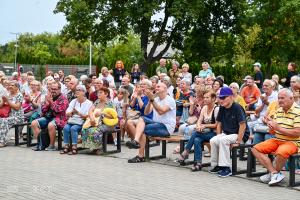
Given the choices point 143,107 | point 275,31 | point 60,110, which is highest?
point 275,31

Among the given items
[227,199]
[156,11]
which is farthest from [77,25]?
[227,199]

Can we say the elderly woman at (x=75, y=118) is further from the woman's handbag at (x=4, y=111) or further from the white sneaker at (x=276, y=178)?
the white sneaker at (x=276, y=178)

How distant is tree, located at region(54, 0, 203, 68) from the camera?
3366 cm

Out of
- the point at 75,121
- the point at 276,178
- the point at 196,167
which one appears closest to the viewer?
the point at 276,178

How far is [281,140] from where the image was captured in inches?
347

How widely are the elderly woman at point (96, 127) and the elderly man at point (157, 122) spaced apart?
121cm

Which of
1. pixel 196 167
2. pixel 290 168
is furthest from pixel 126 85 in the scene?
pixel 290 168

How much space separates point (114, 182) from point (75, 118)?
371 centimetres

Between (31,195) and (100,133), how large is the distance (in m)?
4.18

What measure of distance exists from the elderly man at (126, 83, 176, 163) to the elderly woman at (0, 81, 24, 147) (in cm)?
396

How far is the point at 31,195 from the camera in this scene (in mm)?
7723

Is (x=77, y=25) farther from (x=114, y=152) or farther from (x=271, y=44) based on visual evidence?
(x=114, y=152)

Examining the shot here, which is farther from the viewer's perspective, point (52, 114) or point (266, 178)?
point (52, 114)

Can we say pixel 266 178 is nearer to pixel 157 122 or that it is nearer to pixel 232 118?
pixel 232 118
